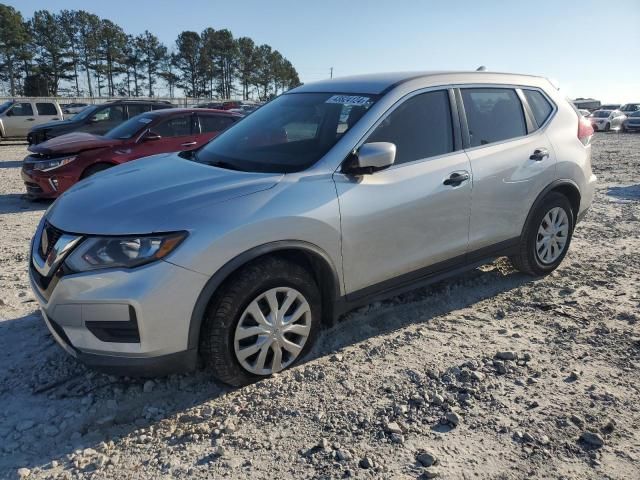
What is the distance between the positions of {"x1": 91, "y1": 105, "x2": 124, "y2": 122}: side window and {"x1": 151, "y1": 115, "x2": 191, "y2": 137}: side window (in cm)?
548

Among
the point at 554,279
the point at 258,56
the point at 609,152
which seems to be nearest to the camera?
the point at 554,279

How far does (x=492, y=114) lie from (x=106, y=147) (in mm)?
6132

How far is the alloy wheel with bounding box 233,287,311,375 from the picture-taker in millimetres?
2973

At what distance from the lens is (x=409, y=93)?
3680 mm

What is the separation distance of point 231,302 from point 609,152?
18517 mm

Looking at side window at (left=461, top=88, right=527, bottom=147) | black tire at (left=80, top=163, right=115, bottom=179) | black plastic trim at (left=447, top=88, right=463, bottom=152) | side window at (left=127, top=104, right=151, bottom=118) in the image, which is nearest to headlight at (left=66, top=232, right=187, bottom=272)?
black plastic trim at (left=447, top=88, right=463, bottom=152)

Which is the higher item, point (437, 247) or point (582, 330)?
point (437, 247)

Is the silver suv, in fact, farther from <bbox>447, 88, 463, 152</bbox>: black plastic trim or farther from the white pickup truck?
the white pickup truck

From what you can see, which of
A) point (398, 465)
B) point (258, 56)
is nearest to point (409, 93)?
point (398, 465)

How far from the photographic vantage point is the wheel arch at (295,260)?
2.76 metres

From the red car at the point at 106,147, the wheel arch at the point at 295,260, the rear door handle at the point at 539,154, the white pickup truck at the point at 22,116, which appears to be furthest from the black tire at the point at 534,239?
the white pickup truck at the point at 22,116

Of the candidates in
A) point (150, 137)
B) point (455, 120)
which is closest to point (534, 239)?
point (455, 120)

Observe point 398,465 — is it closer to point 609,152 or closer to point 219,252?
point 219,252

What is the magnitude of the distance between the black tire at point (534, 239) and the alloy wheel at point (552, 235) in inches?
1.5
